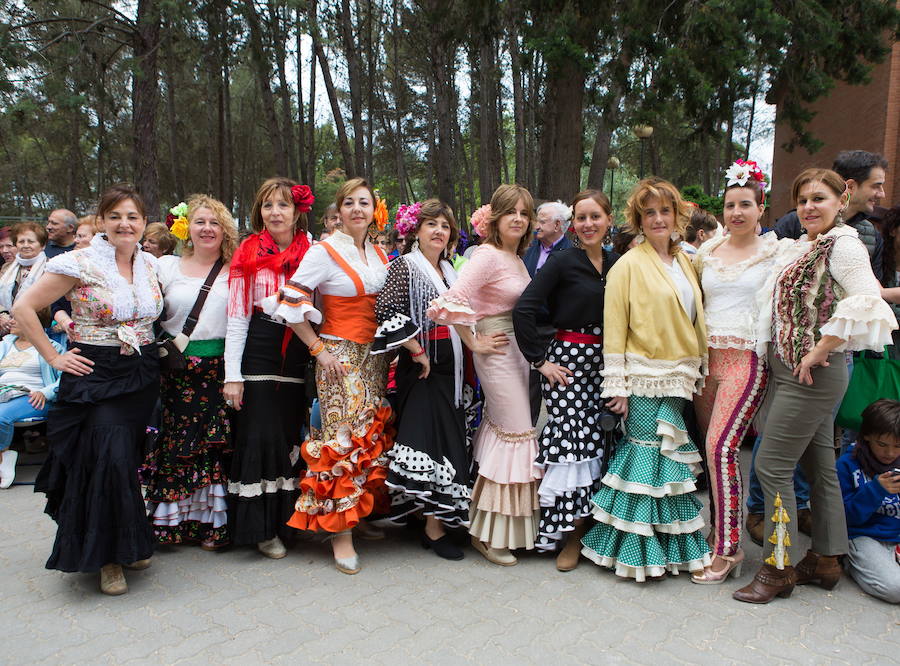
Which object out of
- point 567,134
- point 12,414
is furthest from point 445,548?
point 567,134

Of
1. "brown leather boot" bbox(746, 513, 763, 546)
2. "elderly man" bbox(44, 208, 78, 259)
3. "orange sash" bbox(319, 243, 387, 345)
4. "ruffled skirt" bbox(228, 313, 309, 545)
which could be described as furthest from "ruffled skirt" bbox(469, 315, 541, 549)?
"elderly man" bbox(44, 208, 78, 259)

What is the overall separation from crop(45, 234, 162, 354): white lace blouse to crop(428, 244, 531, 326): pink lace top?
5.27 ft

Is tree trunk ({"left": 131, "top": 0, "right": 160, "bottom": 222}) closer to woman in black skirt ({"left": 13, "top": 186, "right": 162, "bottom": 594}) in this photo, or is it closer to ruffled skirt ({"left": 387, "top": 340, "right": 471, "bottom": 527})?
woman in black skirt ({"left": 13, "top": 186, "right": 162, "bottom": 594})

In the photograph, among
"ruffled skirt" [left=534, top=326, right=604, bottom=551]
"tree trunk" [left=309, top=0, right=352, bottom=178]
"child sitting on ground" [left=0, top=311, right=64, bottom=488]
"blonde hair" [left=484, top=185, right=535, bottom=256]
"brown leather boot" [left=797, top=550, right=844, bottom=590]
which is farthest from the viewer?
"tree trunk" [left=309, top=0, right=352, bottom=178]

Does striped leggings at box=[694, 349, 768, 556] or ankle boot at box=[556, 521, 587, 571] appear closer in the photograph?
striped leggings at box=[694, 349, 768, 556]

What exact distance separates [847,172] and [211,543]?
4521 mm

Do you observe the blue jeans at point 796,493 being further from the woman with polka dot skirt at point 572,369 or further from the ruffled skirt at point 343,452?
the ruffled skirt at point 343,452

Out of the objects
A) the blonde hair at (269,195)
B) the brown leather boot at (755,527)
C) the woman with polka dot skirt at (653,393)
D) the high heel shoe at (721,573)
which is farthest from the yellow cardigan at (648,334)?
the blonde hair at (269,195)

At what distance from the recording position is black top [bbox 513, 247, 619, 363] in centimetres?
355

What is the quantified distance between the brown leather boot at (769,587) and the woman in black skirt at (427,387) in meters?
1.55

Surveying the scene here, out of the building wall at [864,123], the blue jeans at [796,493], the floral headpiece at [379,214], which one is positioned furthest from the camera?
the building wall at [864,123]

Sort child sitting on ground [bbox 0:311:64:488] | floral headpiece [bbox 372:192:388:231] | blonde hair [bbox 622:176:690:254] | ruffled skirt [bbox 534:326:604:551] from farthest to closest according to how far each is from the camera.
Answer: child sitting on ground [bbox 0:311:64:488] < floral headpiece [bbox 372:192:388:231] < ruffled skirt [bbox 534:326:604:551] < blonde hair [bbox 622:176:690:254]

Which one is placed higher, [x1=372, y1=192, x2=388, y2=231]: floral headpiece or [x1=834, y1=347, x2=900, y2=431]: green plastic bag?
[x1=372, y1=192, x2=388, y2=231]: floral headpiece

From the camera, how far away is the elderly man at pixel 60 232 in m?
6.14
